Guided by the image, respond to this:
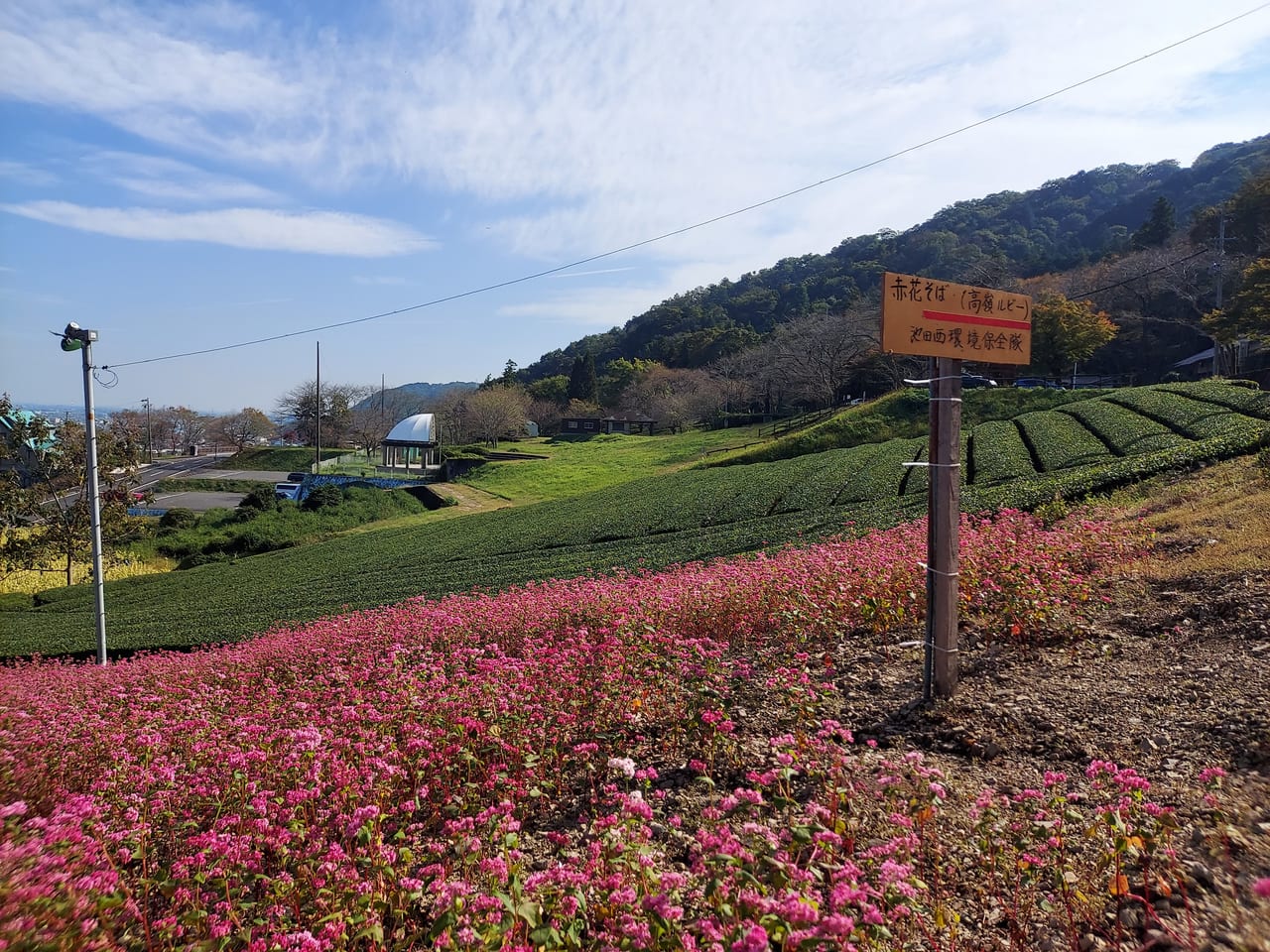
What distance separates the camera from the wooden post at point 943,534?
4.29m

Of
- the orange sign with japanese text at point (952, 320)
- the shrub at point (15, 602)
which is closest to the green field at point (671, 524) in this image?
the shrub at point (15, 602)

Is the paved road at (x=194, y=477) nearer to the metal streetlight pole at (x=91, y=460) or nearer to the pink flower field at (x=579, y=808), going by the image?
the metal streetlight pole at (x=91, y=460)

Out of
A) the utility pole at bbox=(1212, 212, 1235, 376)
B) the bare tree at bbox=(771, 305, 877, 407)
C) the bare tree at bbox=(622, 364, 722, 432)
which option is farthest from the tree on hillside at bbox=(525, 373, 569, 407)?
the utility pole at bbox=(1212, 212, 1235, 376)

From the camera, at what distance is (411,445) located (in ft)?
157

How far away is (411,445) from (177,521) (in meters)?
17.3

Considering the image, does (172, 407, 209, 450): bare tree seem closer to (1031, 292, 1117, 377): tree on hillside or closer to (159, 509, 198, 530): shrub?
(159, 509, 198, 530): shrub

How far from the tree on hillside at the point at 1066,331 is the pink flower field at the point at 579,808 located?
3511 cm

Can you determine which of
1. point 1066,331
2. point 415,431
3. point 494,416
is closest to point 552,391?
point 494,416

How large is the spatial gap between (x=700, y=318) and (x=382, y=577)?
285 ft

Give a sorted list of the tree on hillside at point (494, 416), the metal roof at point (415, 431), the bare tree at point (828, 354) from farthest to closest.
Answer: the tree on hillside at point (494, 416)
the metal roof at point (415, 431)
the bare tree at point (828, 354)

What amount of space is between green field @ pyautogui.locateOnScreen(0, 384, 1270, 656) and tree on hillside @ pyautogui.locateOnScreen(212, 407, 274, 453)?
65.2 metres

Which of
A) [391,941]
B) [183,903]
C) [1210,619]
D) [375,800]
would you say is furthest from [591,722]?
[1210,619]

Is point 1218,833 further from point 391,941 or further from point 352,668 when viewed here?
point 352,668

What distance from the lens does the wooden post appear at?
4289 mm
